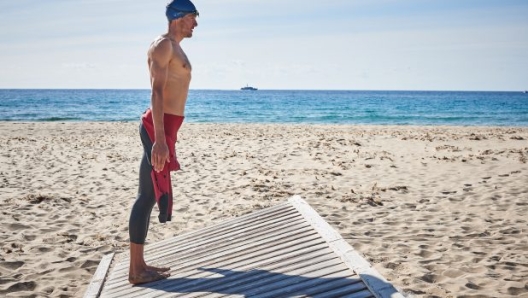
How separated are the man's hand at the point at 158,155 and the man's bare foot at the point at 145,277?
95 cm

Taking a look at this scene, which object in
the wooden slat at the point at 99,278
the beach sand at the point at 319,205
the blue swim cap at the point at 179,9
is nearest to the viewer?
the blue swim cap at the point at 179,9

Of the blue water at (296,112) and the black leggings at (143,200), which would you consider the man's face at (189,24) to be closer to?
the black leggings at (143,200)

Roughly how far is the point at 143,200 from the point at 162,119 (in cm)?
65

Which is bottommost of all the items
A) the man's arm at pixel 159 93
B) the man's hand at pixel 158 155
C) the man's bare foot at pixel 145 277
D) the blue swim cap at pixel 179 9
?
the man's bare foot at pixel 145 277

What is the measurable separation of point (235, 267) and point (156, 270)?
685 millimetres

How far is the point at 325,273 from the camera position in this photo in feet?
9.49

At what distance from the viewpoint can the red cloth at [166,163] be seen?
3064 mm

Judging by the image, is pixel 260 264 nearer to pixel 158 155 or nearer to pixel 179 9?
pixel 158 155

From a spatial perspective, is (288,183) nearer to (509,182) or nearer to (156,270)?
(509,182)

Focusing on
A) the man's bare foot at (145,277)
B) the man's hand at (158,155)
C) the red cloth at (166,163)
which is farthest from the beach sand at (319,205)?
the man's hand at (158,155)

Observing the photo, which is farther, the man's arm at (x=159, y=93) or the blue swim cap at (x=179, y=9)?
the blue swim cap at (x=179, y=9)

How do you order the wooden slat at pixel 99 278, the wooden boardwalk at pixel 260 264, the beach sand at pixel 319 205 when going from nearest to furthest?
the wooden boardwalk at pixel 260 264, the wooden slat at pixel 99 278, the beach sand at pixel 319 205

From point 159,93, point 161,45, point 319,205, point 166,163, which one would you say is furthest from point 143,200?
point 319,205

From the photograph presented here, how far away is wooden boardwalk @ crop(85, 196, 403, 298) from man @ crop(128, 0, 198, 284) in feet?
1.31
